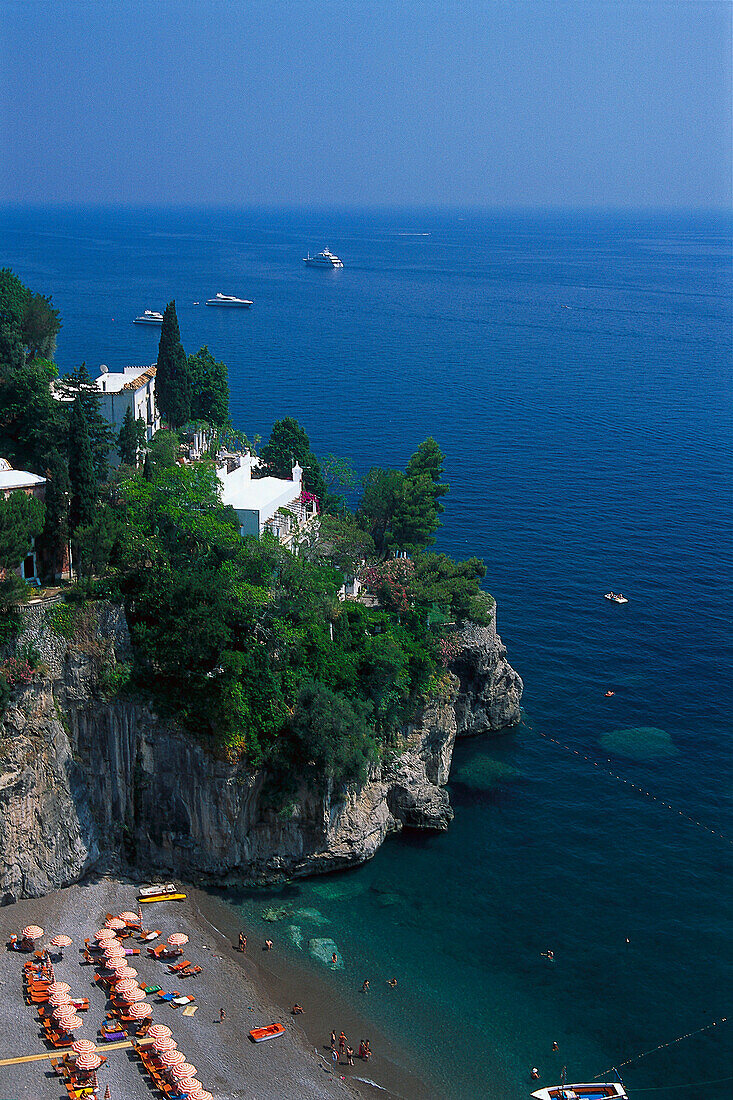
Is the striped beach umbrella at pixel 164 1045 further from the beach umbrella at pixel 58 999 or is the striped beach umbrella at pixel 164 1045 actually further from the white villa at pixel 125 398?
the white villa at pixel 125 398

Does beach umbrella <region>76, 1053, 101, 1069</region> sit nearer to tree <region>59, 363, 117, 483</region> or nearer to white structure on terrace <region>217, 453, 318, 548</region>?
white structure on terrace <region>217, 453, 318, 548</region>

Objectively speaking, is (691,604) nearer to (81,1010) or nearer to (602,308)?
(81,1010)

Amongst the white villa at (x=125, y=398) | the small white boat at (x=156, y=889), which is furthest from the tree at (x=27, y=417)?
the small white boat at (x=156, y=889)

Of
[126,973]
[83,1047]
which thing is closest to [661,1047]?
[126,973]

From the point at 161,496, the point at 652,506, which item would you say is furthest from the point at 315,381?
the point at 161,496

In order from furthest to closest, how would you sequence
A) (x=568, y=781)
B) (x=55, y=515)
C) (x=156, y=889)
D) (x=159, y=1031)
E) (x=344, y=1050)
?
(x=568, y=781) → (x=55, y=515) → (x=156, y=889) → (x=344, y=1050) → (x=159, y=1031)

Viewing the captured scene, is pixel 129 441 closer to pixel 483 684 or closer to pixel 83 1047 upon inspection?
pixel 483 684

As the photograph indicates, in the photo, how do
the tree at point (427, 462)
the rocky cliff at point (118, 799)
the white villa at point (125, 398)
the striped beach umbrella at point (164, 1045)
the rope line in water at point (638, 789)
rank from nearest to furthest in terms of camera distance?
the striped beach umbrella at point (164, 1045) < the rocky cliff at point (118, 799) < the rope line in water at point (638, 789) < the white villa at point (125, 398) < the tree at point (427, 462)
